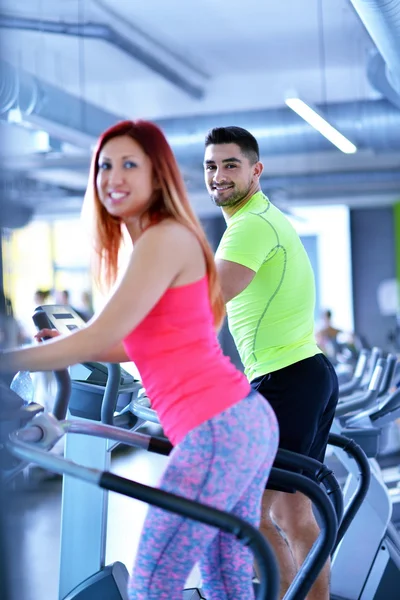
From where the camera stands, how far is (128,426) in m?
2.23

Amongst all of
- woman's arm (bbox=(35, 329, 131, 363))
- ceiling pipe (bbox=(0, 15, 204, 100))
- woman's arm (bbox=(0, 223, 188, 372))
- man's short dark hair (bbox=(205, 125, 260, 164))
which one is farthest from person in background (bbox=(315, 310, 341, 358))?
woman's arm (bbox=(0, 223, 188, 372))

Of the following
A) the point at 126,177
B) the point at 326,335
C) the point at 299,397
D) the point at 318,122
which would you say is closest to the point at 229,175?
the point at 299,397

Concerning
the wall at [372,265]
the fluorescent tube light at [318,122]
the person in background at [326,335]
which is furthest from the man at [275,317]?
the wall at [372,265]

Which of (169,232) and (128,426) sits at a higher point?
(169,232)

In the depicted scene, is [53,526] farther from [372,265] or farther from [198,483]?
[372,265]

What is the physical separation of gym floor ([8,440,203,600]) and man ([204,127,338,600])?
73 centimetres

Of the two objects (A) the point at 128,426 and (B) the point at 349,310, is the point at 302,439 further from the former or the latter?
(B) the point at 349,310

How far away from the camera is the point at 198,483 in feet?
4.89

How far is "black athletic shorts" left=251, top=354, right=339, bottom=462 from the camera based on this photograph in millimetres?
2139

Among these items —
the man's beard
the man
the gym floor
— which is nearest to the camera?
the man

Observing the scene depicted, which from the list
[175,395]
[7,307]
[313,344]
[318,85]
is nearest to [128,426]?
[313,344]

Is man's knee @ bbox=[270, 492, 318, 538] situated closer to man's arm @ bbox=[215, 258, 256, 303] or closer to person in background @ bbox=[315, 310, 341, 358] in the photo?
man's arm @ bbox=[215, 258, 256, 303]

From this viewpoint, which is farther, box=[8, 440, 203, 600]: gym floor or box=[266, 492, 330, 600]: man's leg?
box=[8, 440, 203, 600]: gym floor

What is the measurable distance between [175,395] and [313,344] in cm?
81
